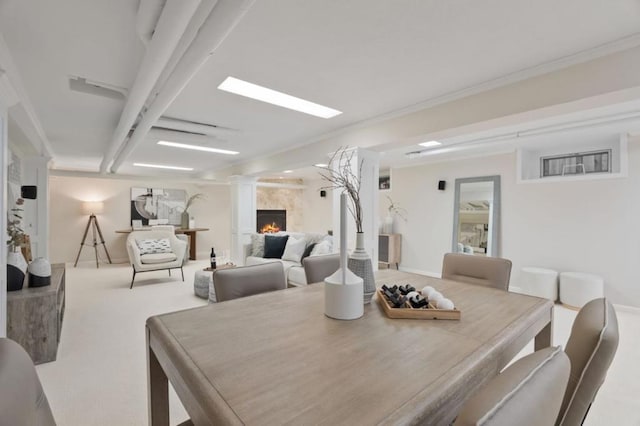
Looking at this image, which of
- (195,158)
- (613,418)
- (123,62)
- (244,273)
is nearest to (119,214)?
(195,158)

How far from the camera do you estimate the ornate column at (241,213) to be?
5.88m

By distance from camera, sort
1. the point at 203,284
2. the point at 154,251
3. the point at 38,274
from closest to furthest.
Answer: the point at 38,274
the point at 203,284
the point at 154,251

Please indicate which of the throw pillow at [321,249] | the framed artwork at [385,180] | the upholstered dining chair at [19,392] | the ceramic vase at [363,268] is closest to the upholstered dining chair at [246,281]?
the ceramic vase at [363,268]

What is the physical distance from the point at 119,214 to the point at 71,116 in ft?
15.5

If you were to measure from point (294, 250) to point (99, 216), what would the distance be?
17.4 ft

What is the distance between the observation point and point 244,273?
180 cm

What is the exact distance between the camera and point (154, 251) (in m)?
5.55

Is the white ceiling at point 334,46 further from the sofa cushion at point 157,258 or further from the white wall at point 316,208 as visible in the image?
the white wall at point 316,208

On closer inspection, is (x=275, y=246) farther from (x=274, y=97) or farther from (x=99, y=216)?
(x=99, y=216)

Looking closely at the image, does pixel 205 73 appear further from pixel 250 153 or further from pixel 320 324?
pixel 250 153

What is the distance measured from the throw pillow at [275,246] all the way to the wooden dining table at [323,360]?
134 inches

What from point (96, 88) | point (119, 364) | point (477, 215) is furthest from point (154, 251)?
point (477, 215)

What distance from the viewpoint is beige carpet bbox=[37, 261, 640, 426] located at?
1851 mm

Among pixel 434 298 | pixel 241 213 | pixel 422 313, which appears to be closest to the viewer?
pixel 422 313
